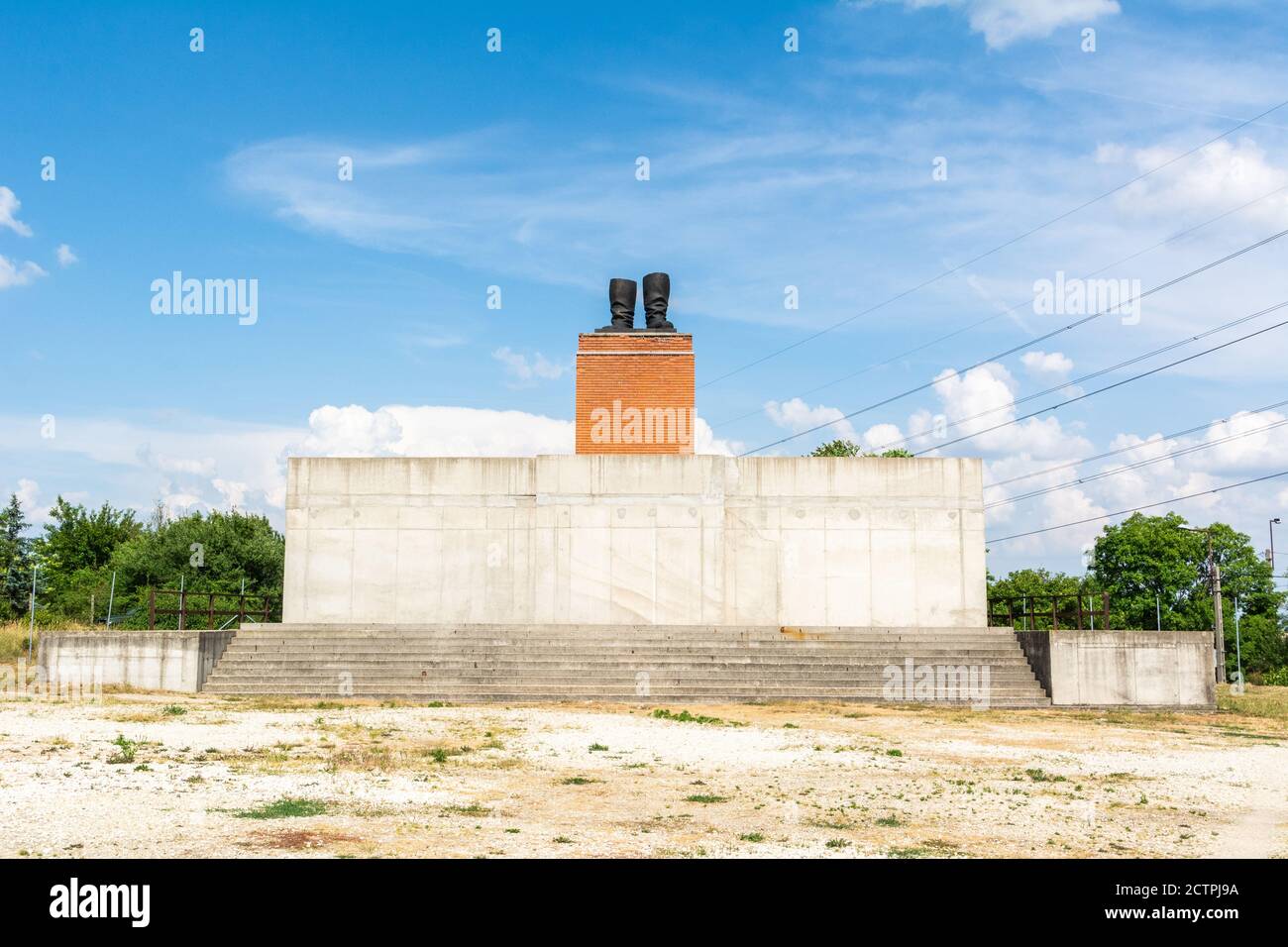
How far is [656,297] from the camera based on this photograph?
31484 millimetres

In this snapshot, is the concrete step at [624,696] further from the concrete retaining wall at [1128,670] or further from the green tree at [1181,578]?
the green tree at [1181,578]

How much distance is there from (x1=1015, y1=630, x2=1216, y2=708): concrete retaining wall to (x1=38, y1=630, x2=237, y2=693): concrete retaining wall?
1960 cm

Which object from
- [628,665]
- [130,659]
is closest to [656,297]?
[628,665]

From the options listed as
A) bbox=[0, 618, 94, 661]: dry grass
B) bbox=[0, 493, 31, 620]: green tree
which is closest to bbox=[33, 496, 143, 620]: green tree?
bbox=[0, 493, 31, 620]: green tree

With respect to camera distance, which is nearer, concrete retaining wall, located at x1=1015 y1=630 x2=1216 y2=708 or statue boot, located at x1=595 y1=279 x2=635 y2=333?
concrete retaining wall, located at x1=1015 y1=630 x2=1216 y2=708

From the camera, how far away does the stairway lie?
74.8 ft

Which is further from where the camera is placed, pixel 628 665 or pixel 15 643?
pixel 15 643

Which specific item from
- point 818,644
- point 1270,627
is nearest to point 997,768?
point 818,644

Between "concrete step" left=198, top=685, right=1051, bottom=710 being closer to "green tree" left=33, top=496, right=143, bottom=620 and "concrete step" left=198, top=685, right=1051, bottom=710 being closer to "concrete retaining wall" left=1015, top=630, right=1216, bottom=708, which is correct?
"concrete retaining wall" left=1015, top=630, right=1216, bottom=708

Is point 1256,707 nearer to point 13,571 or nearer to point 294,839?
point 294,839

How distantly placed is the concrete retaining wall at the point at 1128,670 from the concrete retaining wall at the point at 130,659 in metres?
19.6

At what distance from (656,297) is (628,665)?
12635mm
